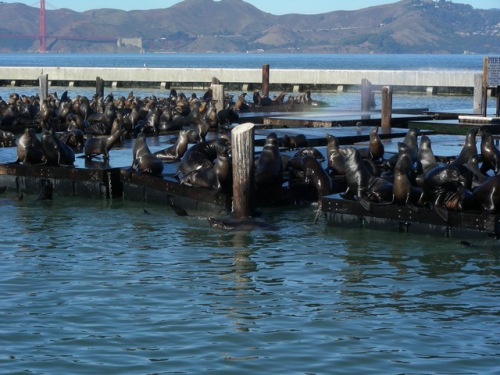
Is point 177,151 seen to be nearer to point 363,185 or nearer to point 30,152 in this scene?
point 30,152

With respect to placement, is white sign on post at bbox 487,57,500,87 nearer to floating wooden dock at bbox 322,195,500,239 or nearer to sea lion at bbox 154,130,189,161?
sea lion at bbox 154,130,189,161

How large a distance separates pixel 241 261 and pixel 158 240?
1667mm

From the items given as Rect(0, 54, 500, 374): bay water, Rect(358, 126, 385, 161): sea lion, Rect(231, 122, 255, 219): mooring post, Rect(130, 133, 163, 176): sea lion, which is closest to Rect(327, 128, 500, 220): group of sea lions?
Rect(0, 54, 500, 374): bay water

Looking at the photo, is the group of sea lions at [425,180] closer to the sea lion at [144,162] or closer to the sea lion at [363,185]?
the sea lion at [363,185]

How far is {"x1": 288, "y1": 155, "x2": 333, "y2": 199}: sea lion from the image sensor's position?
45.8 feet

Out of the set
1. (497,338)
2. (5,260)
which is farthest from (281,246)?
(497,338)

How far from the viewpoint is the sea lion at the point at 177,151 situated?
1658cm

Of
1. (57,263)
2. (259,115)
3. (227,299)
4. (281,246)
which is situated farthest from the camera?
(259,115)

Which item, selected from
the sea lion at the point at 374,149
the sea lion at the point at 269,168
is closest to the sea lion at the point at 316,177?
the sea lion at the point at 269,168

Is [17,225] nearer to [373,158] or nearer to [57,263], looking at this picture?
[57,263]

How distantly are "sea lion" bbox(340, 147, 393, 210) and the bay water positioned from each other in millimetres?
484

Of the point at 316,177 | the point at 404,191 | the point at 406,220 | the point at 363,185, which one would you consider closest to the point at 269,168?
the point at 316,177

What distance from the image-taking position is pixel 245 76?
4650 cm

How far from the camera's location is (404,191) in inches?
490
